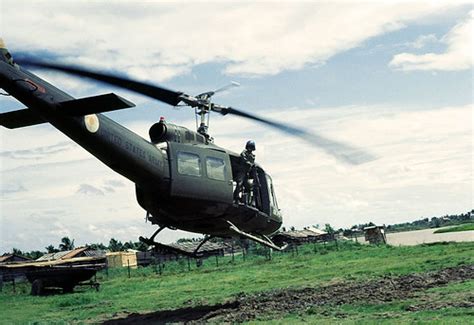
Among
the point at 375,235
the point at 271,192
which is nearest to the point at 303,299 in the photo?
the point at 271,192

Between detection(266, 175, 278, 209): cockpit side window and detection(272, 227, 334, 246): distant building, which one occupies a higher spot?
detection(272, 227, 334, 246): distant building

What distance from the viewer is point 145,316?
17125mm

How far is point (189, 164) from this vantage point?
12.8 metres

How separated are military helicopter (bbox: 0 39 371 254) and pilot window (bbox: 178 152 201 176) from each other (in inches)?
0.9

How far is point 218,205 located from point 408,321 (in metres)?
5.06

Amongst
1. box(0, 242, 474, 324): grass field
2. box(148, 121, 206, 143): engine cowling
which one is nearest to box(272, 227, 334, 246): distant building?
box(0, 242, 474, 324): grass field

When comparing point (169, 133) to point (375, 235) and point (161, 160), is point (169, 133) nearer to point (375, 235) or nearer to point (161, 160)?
point (161, 160)

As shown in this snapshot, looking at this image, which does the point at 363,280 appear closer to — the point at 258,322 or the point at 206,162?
the point at 258,322

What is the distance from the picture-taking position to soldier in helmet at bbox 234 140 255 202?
1426 cm

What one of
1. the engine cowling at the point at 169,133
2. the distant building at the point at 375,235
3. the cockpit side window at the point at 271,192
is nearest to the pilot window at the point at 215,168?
the engine cowling at the point at 169,133

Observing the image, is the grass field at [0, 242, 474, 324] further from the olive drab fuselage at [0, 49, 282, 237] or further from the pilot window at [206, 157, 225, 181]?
the pilot window at [206, 157, 225, 181]

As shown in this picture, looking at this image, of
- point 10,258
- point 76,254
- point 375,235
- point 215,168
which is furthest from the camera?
point 10,258

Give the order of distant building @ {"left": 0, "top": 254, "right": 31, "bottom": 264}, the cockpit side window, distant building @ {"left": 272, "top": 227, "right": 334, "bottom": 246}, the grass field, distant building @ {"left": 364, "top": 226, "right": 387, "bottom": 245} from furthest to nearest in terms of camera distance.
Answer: distant building @ {"left": 0, "top": 254, "right": 31, "bottom": 264}
distant building @ {"left": 272, "top": 227, "right": 334, "bottom": 246}
distant building @ {"left": 364, "top": 226, "right": 387, "bottom": 245}
the cockpit side window
the grass field

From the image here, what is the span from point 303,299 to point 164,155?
6.57 meters
